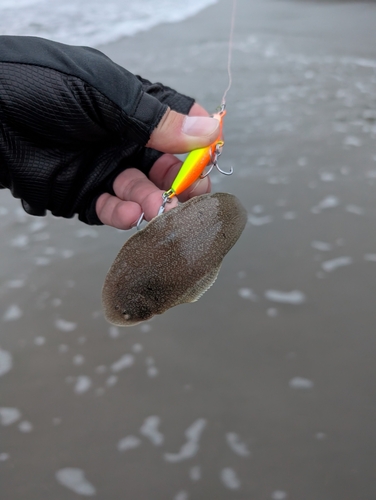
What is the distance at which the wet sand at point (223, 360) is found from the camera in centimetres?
214

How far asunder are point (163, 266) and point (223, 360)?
1.06m

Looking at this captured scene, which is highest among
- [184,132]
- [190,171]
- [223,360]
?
[184,132]

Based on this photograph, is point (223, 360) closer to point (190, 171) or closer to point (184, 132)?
point (190, 171)

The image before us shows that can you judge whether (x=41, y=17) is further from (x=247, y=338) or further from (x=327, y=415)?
(x=327, y=415)

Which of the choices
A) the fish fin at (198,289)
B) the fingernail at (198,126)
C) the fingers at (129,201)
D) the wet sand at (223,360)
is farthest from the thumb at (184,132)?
the wet sand at (223,360)

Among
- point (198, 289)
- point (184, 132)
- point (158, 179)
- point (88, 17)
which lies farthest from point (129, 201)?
point (88, 17)

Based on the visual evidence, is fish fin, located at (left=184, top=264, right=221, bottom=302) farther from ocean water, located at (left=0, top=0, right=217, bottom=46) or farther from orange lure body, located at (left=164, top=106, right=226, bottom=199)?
ocean water, located at (left=0, top=0, right=217, bottom=46)

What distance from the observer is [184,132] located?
1.89m

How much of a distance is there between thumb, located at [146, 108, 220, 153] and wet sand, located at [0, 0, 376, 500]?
49.9 inches

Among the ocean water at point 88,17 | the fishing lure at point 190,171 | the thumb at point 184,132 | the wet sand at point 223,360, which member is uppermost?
the thumb at point 184,132

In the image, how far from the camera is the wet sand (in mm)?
2145

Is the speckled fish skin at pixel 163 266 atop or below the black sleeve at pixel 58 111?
below

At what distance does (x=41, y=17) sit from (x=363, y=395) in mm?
9911

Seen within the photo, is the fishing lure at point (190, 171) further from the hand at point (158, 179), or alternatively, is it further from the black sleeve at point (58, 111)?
the black sleeve at point (58, 111)
